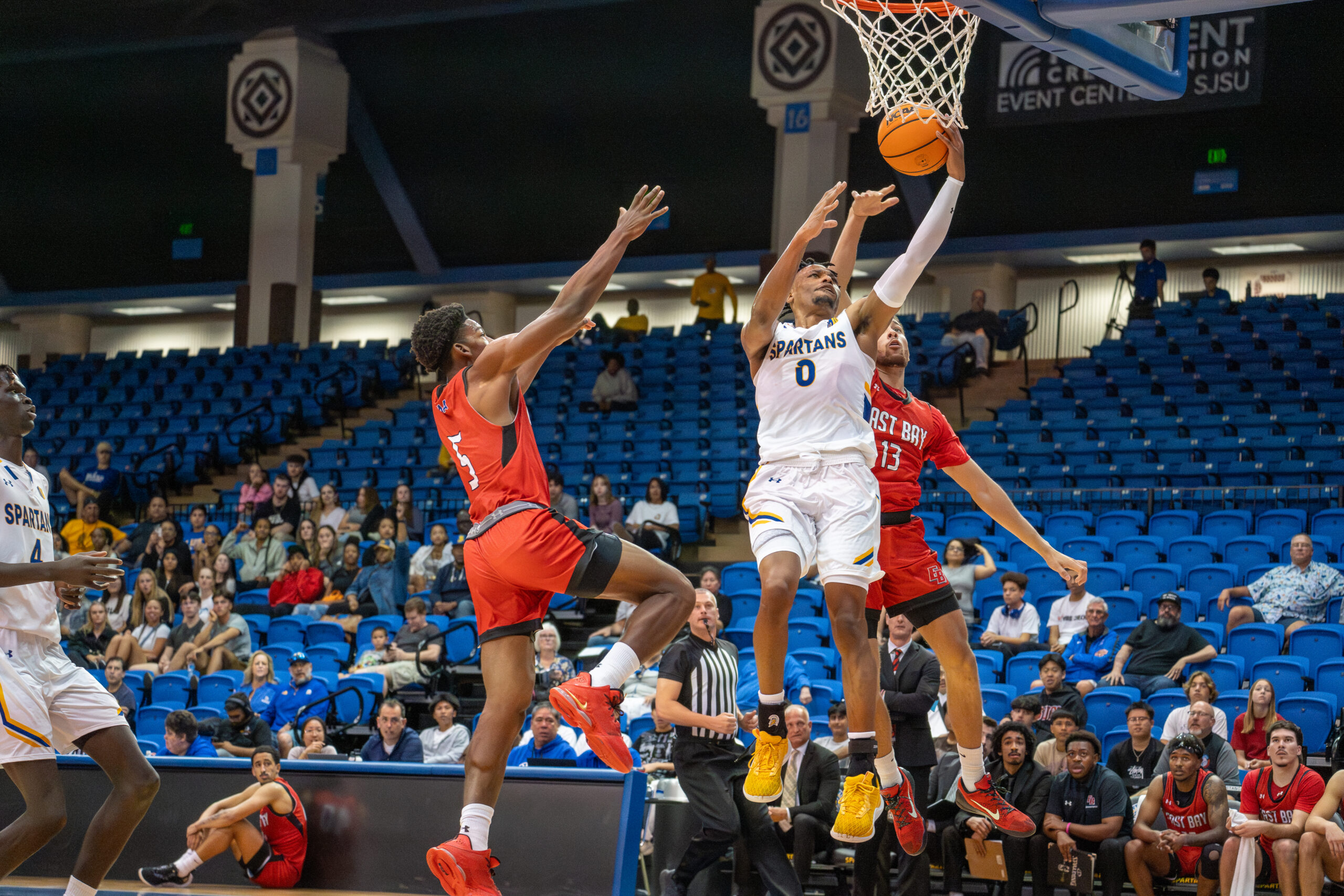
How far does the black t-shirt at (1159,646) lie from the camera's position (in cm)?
1078

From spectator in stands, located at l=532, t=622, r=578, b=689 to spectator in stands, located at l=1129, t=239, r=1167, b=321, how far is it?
410 inches

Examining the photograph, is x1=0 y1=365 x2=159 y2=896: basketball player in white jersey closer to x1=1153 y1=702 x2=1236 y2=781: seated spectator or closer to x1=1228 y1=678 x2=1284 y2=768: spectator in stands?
x1=1153 y1=702 x2=1236 y2=781: seated spectator

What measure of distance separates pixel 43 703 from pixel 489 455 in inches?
82.3

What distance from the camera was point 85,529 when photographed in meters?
17.4

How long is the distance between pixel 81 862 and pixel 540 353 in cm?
283

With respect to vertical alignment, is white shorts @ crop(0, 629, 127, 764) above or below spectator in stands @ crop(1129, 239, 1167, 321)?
below

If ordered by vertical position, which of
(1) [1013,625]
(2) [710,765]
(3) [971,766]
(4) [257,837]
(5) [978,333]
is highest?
(5) [978,333]

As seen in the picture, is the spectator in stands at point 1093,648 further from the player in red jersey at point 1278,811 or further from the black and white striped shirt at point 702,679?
the black and white striped shirt at point 702,679

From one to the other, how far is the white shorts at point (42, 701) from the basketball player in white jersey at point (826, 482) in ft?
8.83

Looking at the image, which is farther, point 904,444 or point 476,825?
point 904,444

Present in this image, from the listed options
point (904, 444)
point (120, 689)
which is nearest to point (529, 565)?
point (904, 444)

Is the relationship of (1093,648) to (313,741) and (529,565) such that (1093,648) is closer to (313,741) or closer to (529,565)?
(313,741)

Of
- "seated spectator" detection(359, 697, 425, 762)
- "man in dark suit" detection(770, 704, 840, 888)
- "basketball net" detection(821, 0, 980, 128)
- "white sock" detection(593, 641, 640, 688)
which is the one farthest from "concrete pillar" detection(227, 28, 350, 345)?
"white sock" detection(593, 641, 640, 688)

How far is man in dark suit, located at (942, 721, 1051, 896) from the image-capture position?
896cm
